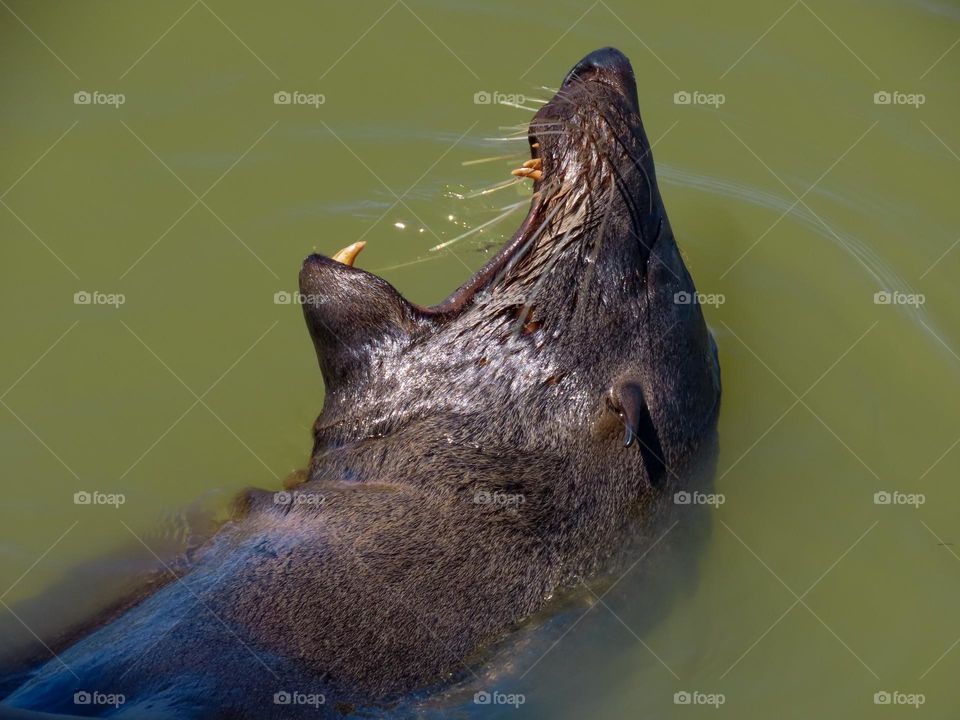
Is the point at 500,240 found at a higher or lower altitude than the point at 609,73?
lower

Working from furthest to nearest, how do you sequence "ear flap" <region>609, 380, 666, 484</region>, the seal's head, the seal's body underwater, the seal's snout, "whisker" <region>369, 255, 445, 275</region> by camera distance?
"whisker" <region>369, 255, 445, 275</region> < the seal's snout < the seal's head < "ear flap" <region>609, 380, 666, 484</region> < the seal's body underwater

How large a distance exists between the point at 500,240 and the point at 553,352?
8.47ft

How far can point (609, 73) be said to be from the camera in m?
7.35

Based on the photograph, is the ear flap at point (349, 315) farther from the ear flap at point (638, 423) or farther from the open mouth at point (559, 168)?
the ear flap at point (638, 423)

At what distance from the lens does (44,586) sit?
23.7 feet

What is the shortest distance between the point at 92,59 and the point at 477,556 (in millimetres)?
6422

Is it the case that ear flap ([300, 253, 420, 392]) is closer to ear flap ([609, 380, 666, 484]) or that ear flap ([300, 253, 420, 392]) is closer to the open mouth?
the open mouth

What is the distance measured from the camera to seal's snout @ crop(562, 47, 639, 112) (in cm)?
732

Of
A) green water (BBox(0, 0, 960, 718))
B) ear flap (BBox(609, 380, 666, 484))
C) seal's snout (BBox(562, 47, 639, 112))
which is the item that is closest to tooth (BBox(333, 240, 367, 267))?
green water (BBox(0, 0, 960, 718))

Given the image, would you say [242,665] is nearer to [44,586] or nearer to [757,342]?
[44,586]

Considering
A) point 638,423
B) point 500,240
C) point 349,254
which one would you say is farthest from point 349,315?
point 500,240

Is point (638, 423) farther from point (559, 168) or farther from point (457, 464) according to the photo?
point (559, 168)

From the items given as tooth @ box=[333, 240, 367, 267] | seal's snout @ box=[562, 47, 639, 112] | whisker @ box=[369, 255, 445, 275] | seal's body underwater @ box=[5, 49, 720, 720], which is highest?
seal's snout @ box=[562, 47, 639, 112]

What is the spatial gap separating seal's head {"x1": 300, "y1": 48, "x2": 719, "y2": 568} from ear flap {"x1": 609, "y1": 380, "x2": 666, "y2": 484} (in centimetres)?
1
